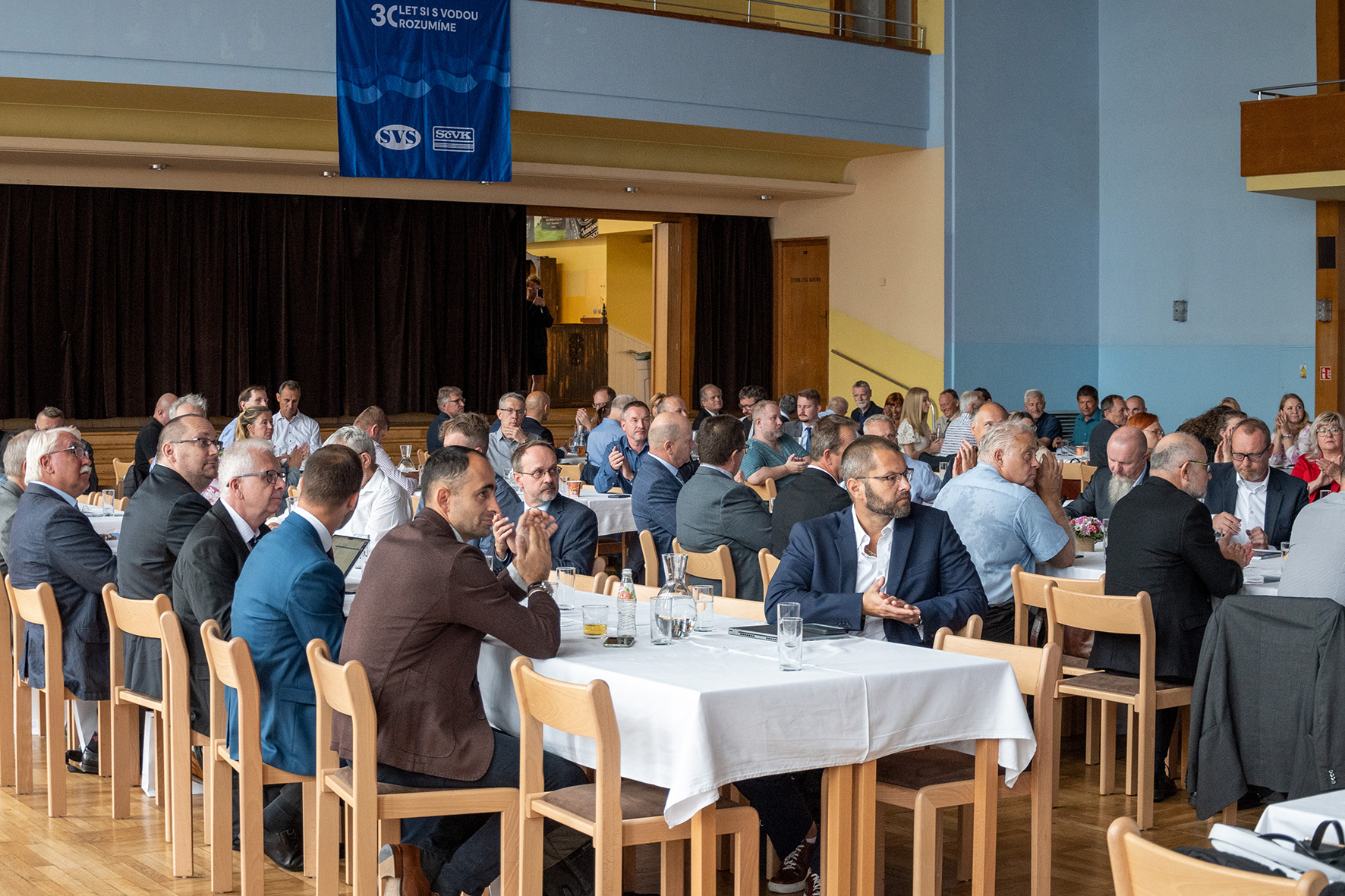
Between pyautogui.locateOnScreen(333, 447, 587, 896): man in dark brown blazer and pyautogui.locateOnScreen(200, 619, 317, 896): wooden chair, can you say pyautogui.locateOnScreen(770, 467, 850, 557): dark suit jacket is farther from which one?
pyautogui.locateOnScreen(200, 619, 317, 896): wooden chair

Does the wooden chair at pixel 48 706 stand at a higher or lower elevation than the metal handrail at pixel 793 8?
lower

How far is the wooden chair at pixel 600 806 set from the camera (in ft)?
11.0

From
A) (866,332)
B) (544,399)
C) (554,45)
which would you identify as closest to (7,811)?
(544,399)

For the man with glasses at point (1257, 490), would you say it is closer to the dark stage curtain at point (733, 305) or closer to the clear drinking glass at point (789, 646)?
the clear drinking glass at point (789, 646)

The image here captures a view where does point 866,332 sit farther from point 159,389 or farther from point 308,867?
point 308,867

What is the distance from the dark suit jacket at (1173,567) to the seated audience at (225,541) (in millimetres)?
3097

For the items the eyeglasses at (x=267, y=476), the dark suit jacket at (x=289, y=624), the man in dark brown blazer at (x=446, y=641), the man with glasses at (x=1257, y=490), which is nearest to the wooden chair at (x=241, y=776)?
the dark suit jacket at (x=289, y=624)

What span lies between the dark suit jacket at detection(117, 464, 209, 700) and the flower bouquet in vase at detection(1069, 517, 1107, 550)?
3944 mm

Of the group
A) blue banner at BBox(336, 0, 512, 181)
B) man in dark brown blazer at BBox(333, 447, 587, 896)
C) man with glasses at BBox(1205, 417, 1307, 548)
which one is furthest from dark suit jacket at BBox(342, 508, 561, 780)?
blue banner at BBox(336, 0, 512, 181)

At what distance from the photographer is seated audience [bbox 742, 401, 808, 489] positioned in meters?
9.11

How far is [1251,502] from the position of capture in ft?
23.1

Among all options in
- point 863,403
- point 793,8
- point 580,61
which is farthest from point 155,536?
point 793,8

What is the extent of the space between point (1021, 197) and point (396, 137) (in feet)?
24.6

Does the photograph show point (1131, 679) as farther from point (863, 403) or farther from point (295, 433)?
point (863, 403)
